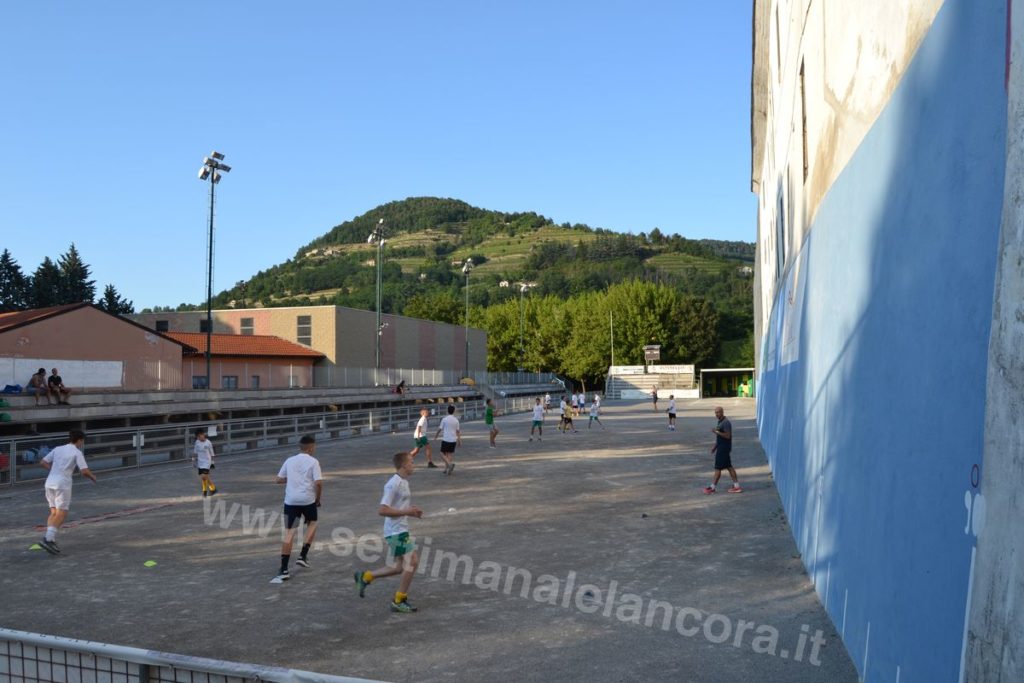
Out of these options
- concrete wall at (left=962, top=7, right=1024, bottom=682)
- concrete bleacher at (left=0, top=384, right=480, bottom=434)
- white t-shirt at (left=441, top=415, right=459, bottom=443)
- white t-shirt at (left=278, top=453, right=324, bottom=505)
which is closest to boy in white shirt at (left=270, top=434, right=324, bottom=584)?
white t-shirt at (left=278, top=453, right=324, bottom=505)

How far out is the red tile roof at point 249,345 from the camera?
49.6 metres

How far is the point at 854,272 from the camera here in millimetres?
6879

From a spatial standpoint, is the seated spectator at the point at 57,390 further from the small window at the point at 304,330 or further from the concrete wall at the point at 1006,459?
the small window at the point at 304,330

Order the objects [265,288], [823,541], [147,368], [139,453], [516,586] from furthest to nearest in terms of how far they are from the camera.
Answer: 1. [265,288]
2. [147,368]
3. [139,453]
4. [516,586]
5. [823,541]

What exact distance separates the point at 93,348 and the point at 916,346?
34245 millimetres

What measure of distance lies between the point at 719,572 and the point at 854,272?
15.1 feet

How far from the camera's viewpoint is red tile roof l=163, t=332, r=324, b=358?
1953 inches

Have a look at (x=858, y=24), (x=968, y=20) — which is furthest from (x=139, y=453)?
(x=968, y=20)

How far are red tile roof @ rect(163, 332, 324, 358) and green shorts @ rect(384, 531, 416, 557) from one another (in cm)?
4205

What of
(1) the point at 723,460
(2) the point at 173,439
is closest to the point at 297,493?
(1) the point at 723,460

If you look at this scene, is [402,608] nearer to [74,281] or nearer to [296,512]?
[296,512]

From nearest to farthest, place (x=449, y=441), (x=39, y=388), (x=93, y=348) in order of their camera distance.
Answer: (x=449, y=441), (x=39, y=388), (x=93, y=348)

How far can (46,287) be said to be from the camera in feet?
241

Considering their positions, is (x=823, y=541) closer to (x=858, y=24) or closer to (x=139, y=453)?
(x=858, y=24)
